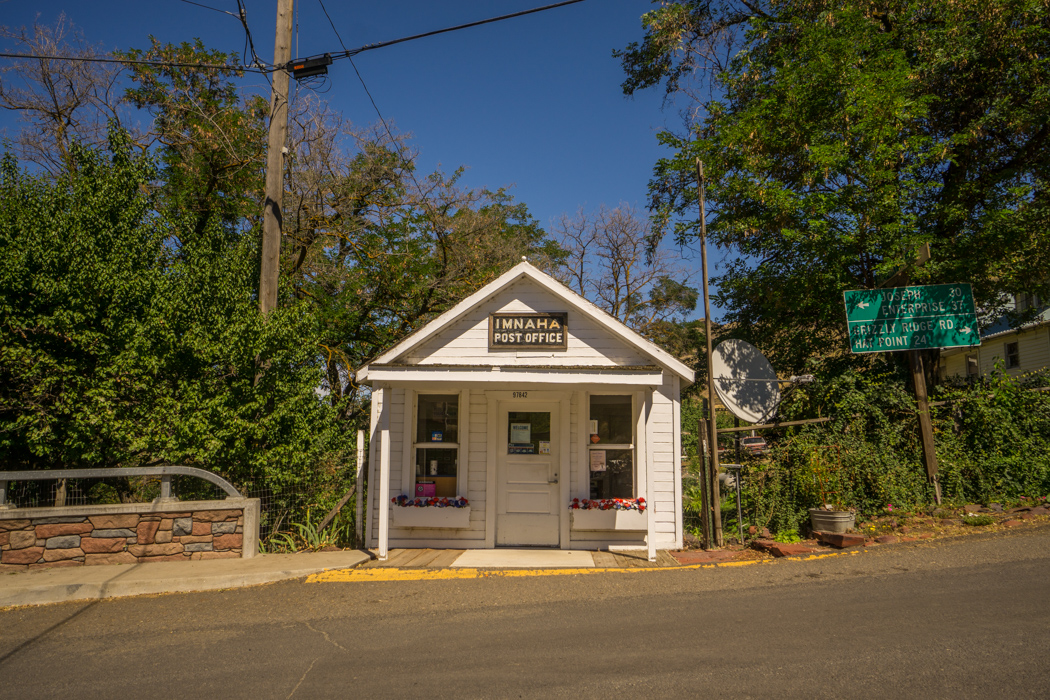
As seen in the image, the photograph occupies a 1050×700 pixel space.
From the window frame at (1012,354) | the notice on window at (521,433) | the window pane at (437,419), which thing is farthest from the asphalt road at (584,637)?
the window frame at (1012,354)

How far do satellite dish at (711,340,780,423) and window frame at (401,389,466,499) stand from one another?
12.7 feet

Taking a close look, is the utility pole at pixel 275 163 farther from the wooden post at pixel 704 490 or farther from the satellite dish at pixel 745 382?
the satellite dish at pixel 745 382

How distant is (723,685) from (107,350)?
7.90 meters

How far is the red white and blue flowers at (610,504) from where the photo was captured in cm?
819

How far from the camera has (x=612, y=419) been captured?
28.2 ft

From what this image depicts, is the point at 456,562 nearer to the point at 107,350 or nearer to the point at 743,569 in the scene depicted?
the point at 743,569

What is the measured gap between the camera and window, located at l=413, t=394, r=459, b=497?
862 cm

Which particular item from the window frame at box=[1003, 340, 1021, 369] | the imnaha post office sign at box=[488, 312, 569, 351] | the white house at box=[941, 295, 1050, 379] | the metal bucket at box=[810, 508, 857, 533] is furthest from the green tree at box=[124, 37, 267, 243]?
the window frame at box=[1003, 340, 1021, 369]

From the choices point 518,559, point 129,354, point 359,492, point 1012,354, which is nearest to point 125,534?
point 129,354

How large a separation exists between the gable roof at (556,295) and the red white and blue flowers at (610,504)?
1.83 metres

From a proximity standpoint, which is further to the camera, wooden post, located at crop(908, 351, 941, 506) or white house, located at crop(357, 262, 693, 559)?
wooden post, located at crop(908, 351, 941, 506)

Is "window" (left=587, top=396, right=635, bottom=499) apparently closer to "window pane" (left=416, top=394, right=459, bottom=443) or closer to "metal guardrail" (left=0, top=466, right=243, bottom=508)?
"window pane" (left=416, top=394, right=459, bottom=443)

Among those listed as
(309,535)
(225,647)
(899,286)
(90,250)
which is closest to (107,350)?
(90,250)

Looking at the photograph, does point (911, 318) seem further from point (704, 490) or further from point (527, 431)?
point (527, 431)
